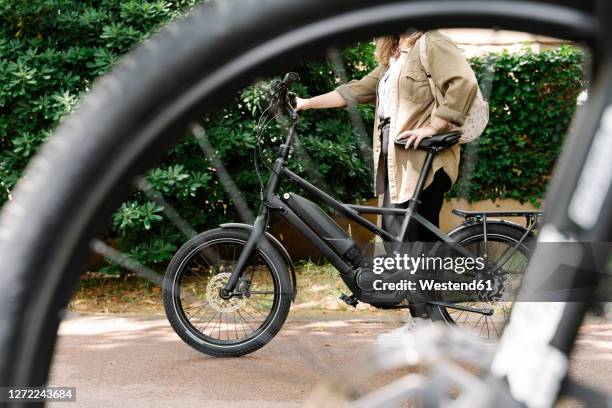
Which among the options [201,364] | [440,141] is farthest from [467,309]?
[201,364]

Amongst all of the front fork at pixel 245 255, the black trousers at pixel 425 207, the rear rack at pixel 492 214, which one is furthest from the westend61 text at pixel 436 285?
the front fork at pixel 245 255

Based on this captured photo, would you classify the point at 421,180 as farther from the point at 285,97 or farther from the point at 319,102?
the point at 285,97

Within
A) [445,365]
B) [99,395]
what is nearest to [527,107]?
[99,395]

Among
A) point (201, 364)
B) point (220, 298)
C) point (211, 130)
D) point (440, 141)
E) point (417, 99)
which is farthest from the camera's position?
point (220, 298)

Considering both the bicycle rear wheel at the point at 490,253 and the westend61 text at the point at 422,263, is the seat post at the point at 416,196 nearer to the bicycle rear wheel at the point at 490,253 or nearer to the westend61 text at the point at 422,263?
the westend61 text at the point at 422,263

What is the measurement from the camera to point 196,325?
3.97 meters

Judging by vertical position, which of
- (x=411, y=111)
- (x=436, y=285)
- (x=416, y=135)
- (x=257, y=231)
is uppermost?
(x=411, y=111)

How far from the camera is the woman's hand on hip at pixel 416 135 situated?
364cm

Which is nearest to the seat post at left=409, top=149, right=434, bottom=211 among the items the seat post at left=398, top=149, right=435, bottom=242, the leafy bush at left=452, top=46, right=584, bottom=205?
the seat post at left=398, top=149, right=435, bottom=242

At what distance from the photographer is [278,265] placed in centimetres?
385

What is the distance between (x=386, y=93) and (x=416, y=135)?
28 centimetres

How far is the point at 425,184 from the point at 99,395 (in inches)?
74.2

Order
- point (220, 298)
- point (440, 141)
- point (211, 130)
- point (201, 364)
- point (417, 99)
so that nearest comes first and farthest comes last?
point (211, 130), point (440, 141), point (417, 99), point (201, 364), point (220, 298)

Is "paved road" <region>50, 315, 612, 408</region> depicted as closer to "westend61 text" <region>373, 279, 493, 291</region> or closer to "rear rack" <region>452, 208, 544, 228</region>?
"westend61 text" <region>373, 279, 493, 291</region>
